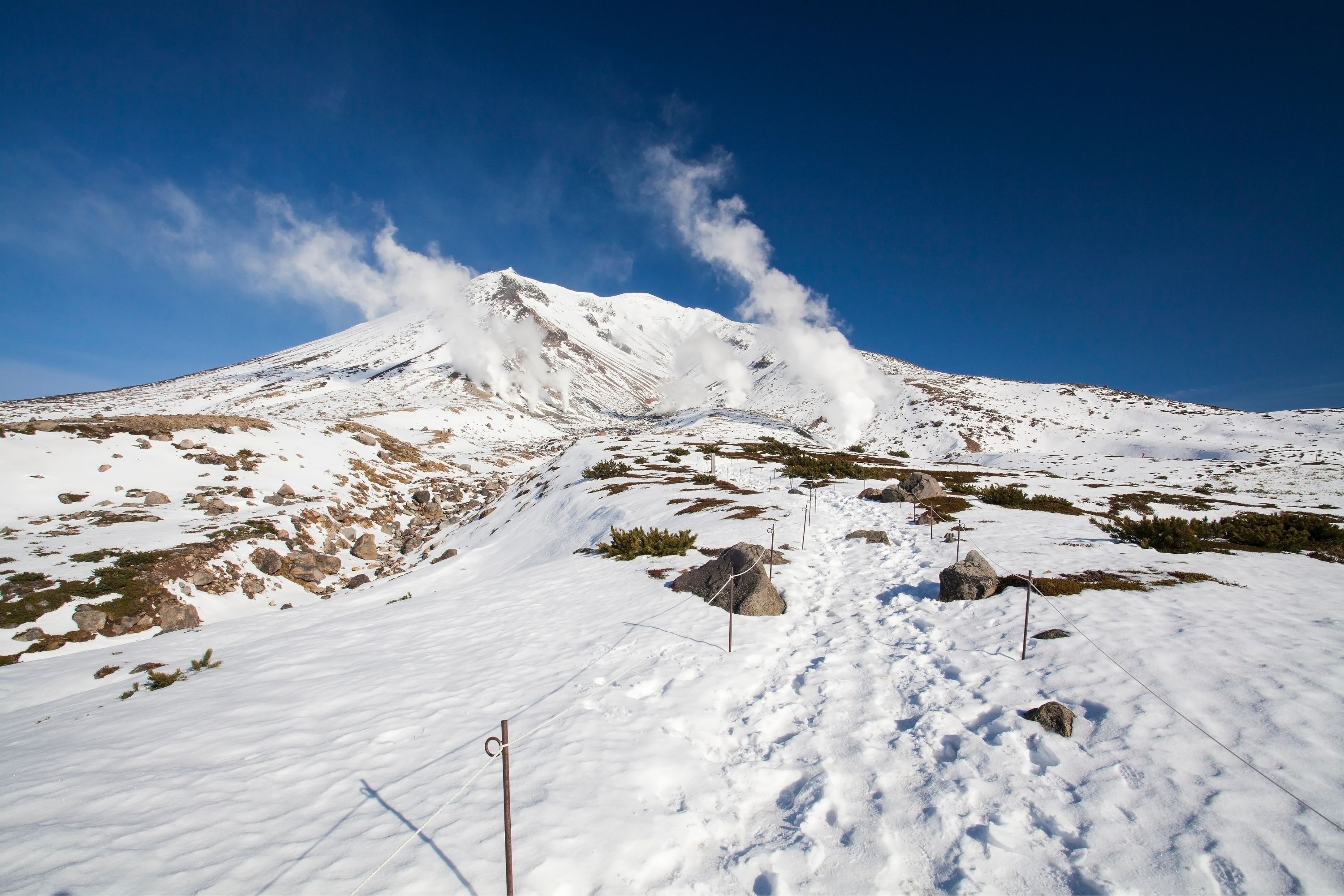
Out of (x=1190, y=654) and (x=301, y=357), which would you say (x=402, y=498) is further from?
(x=301, y=357)

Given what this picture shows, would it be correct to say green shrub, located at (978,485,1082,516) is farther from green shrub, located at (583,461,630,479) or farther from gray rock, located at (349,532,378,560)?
gray rock, located at (349,532,378,560)

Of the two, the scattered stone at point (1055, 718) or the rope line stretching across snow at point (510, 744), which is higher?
the scattered stone at point (1055, 718)

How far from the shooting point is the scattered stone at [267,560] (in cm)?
1784

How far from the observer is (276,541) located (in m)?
19.7

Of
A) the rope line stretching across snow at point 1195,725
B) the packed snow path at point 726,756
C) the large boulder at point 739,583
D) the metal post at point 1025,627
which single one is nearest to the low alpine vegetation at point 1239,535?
the packed snow path at point 726,756

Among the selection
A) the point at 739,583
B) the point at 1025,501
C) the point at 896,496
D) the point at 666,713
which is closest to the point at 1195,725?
the point at 666,713

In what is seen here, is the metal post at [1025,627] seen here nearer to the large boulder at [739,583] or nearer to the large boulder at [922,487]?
the large boulder at [739,583]

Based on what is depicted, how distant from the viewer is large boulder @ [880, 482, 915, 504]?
68.9 feet

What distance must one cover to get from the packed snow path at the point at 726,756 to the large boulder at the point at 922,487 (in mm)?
11191

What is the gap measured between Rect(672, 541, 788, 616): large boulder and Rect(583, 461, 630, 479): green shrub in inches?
748

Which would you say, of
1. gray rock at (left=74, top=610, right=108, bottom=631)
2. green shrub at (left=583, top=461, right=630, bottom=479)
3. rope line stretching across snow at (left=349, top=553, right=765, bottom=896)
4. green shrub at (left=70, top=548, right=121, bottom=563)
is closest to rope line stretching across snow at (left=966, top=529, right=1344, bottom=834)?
rope line stretching across snow at (left=349, top=553, right=765, bottom=896)

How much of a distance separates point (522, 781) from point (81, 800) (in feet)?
13.5

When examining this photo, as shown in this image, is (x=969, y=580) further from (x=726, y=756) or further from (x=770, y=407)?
(x=770, y=407)

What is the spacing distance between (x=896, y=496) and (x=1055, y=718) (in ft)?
55.0
